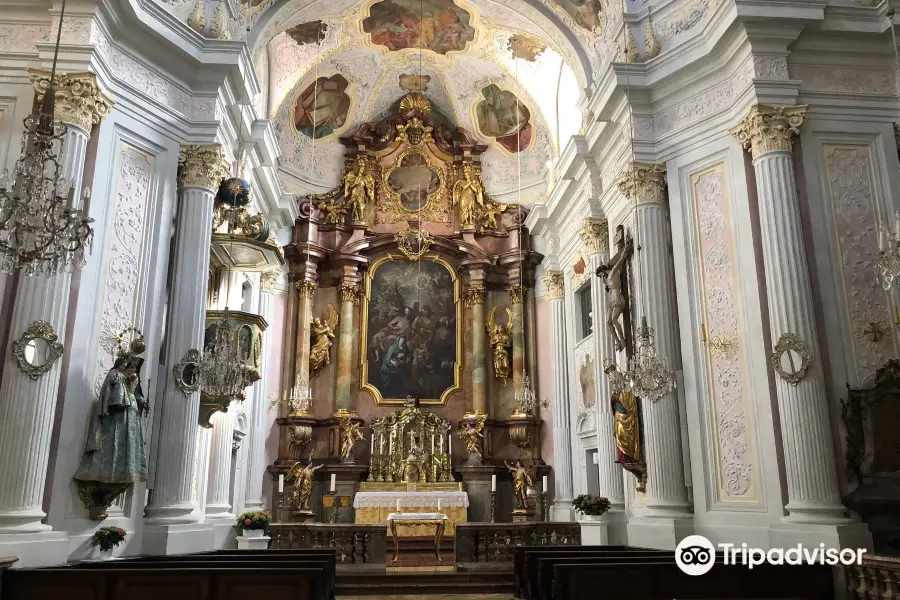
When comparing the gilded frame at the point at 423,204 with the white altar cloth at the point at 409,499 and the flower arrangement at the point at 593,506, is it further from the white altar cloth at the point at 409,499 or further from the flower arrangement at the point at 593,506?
the flower arrangement at the point at 593,506

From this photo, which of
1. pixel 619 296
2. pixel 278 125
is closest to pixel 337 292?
pixel 278 125

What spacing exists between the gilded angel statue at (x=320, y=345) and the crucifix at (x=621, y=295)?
271 inches

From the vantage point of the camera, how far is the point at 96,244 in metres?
8.67

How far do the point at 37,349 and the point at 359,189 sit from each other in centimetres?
1030

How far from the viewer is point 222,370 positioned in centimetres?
941

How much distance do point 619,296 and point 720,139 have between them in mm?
2623

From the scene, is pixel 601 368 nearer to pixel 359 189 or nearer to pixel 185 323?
pixel 185 323

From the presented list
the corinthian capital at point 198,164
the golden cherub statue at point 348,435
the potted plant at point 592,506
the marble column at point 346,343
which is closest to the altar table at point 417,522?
the potted plant at point 592,506

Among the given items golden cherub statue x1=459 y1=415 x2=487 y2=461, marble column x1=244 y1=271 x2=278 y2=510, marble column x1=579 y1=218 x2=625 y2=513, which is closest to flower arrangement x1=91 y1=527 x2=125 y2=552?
marble column x1=244 y1=271 x2=278 y2=510

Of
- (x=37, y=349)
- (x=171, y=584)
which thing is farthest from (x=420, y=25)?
(x=171, y=584)

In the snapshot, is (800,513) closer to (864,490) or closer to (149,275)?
→ (864,490)

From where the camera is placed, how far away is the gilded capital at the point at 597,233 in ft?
42.2

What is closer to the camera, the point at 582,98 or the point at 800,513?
the point at 800,513

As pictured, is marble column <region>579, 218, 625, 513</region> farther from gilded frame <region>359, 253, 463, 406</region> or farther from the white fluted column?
the white fluted column
